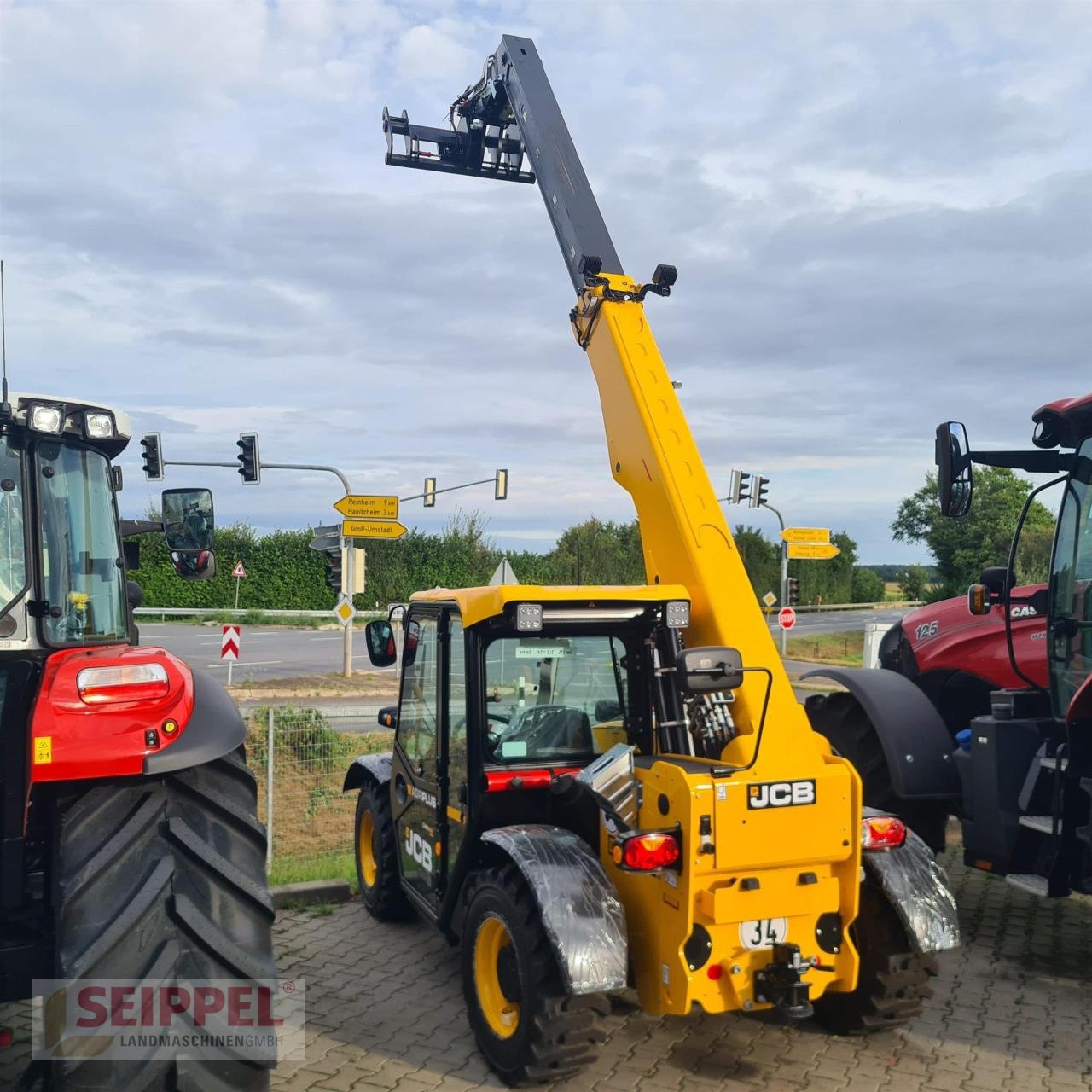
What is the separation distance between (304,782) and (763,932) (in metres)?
6.19

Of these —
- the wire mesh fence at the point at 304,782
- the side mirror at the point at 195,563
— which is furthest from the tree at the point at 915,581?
the side mirror at the point at 195,563

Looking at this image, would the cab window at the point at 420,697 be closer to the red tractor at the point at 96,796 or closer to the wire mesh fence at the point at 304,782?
the red tractor at the point at 96,796

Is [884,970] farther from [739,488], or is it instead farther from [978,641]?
[739,488]

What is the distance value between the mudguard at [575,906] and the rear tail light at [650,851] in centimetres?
26

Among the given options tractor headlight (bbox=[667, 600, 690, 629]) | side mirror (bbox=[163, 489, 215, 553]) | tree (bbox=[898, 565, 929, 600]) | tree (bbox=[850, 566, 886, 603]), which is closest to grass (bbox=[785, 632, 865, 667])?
tree (bbox=[898, 565, 929, 600])

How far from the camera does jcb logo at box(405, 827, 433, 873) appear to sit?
5.47 meters

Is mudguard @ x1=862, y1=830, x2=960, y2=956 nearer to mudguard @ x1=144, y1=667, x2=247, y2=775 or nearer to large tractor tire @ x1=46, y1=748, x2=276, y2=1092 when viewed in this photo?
large tractor tire @ x1=46, y1=748, x2=276, y2=1092

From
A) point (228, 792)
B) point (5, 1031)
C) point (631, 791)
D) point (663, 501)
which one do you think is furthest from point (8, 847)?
point (663, 501)

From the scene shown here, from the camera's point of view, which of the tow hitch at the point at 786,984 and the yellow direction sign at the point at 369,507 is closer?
the tow hitch at the point at 786,984

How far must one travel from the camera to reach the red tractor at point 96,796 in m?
3.12

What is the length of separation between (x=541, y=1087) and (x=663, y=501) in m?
2.58

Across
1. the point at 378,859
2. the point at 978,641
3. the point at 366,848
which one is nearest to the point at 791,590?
the point at 978,641

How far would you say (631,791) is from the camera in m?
4.26

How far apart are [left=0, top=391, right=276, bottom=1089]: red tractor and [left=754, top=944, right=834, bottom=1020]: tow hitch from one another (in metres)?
1.89
